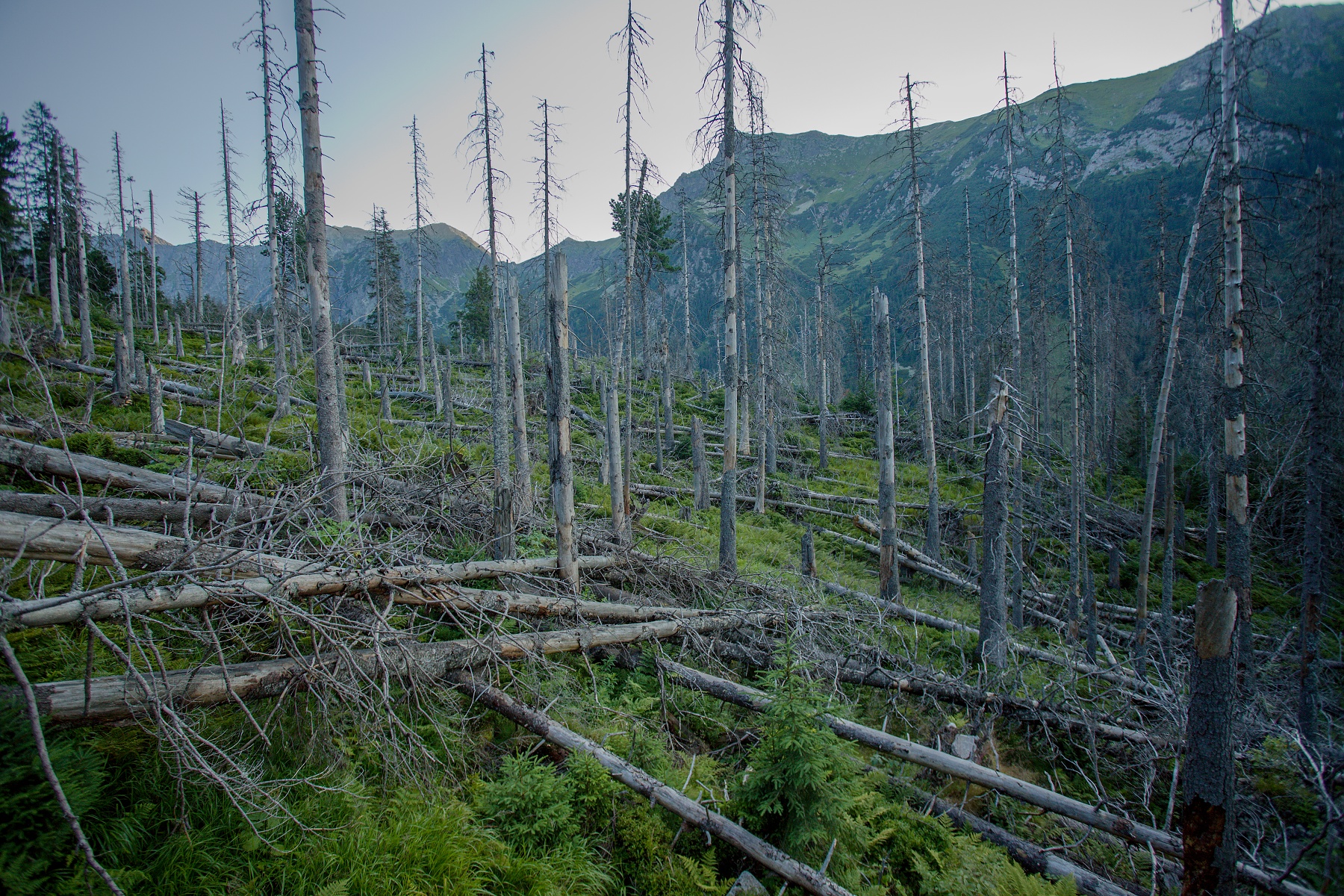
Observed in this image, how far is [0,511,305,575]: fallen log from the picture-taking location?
3107 mm

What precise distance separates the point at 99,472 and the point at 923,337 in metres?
17.1

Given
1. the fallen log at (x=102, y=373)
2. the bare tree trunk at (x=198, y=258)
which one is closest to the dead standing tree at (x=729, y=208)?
the fallen log at (x=102, y=373)

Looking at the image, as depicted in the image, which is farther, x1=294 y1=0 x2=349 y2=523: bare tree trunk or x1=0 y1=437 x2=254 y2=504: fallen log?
x1=294 y1=0 x2=349 y2=523: bare tree trunk

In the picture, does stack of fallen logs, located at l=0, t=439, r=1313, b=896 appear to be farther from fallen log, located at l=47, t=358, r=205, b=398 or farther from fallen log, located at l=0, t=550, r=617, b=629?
fallen log, located at l=47, t=358, r=205, b=398

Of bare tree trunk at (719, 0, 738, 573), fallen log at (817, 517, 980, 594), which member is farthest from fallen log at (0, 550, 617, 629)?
fallen log at (817, 517, 980, 594)

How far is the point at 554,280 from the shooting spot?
20.9ft

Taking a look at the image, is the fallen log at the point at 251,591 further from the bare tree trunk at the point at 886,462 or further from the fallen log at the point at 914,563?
the fallen log at the point at 914,563

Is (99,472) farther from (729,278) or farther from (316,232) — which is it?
(729,278)

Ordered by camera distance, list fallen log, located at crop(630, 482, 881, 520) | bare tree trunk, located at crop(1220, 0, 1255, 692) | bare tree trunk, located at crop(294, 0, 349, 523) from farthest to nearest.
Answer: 1. fallen log, located at crop(630, 482, 881, 520)
2. bare tree trunk, located at crop(1220, 0, 1255, 692)
3. bare tree trunk, located at crop(294, 0, 349, 523)

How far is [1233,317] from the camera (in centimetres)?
896

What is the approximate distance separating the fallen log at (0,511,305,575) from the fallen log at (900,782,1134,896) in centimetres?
588

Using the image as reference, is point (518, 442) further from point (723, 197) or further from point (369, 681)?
point (369, 681)

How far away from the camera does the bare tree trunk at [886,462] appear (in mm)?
11727

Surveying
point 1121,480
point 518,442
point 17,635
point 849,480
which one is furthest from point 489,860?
point 1121,480
